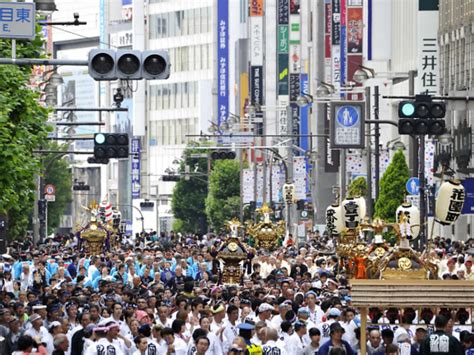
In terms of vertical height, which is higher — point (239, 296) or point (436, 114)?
point (436, 114)

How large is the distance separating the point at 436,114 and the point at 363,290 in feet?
35.8

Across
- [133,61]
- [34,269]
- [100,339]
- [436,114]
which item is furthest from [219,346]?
[34,269]

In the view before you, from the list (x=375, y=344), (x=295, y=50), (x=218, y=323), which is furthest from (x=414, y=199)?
(x=295, y=50)

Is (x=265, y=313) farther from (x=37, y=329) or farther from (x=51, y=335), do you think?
(x=37, y=329)

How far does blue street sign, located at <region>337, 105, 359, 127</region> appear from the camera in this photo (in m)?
51.4

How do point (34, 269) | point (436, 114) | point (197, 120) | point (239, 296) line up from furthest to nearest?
point (197, 120), point (34, 269), point (436, 114), point (239, 296)

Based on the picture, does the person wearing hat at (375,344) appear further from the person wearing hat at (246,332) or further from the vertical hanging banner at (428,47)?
the vertical hanging banner at (428,47)

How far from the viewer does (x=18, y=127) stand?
3288 centimetres

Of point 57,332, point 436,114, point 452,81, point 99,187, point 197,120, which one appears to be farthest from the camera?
point 99,187

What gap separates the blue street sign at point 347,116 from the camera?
51.4 meters

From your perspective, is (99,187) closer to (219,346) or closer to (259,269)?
(259,269)

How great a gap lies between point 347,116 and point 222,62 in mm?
86410

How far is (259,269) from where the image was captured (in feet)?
140

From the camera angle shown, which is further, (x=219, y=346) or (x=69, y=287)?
(x=69, y=287)
